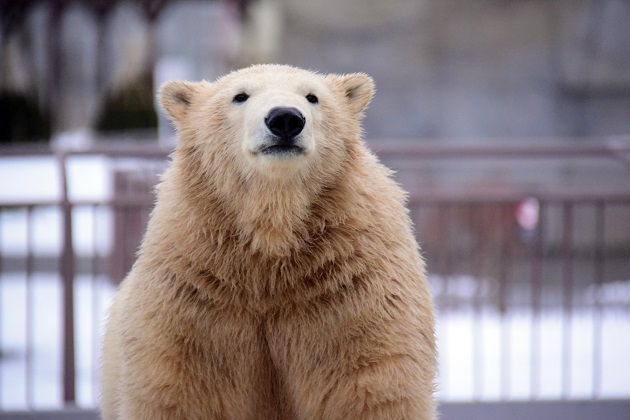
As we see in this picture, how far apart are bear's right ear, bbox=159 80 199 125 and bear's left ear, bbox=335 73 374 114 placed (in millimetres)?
491

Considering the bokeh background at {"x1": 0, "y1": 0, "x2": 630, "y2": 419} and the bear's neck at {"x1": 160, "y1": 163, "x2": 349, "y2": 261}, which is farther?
the bokeh background at {"x1": 0, "y1": 0, "x2": 630, "y2": 419}

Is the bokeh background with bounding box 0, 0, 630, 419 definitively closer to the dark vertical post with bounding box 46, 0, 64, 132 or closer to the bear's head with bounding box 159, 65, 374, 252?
the dark vertical post with bounding box 46, 0, 64, 132

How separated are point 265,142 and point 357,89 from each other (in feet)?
1.84

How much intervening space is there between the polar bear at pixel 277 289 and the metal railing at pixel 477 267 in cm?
115

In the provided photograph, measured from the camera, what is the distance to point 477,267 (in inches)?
227

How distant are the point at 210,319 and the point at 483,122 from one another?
47.1ft

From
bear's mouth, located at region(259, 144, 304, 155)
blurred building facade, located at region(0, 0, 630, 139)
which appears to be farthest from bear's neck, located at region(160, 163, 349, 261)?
blurred building facade, located at region(0, 0, 630, 139)

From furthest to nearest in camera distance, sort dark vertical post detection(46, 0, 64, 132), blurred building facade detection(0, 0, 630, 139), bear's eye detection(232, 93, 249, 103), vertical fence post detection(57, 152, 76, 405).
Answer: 1. dark vertical post detection(46, 0, 64, 132)
2. blurred building facade detection(0, 0, 630, 139)
3. vertical fence post detection(57, 152, 76, 405)
4. bear's eye detection(232, 93, 249, 103)

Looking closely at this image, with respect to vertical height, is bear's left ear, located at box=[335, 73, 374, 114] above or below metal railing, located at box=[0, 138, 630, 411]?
above

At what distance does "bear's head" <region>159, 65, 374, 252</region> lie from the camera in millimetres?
2207

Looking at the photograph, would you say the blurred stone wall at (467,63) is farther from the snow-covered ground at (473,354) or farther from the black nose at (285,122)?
the black nose at (285,122)

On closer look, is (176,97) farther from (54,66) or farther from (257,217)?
(54,66)

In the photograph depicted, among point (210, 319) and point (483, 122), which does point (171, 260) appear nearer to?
point (210, 319)

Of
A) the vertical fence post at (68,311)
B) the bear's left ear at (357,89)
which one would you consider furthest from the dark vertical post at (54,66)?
the bear's left ear at (357,89)
